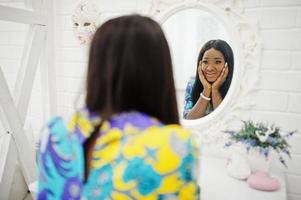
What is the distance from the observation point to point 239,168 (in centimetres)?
120

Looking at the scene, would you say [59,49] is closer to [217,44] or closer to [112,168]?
[217,44]

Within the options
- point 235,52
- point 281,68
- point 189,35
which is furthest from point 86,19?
point 281,68

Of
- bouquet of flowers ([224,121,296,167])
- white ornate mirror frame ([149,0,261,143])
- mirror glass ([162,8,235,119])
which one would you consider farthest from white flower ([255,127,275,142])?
mirror glass ([162,8,235,119])

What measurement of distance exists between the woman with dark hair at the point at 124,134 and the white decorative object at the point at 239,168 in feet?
2.07

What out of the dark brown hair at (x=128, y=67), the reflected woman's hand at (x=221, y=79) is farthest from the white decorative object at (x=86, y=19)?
the dark brown hair at (x=128, y=67)

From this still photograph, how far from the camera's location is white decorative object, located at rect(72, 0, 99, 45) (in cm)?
159

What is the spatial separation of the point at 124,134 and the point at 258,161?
92 centimetres

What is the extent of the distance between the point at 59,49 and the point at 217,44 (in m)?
1.05

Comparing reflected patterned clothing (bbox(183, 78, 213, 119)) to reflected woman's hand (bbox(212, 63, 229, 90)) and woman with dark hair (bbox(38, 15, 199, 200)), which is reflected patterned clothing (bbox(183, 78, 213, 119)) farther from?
woman with dark hair (bbox(38, 15, 199, 200))

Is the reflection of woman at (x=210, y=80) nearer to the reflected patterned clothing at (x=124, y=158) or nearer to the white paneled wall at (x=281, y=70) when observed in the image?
the white paneled wall at (x=281, y=70)

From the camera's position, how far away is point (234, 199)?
1062 mm

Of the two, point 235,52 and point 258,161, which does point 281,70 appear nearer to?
point 235,52

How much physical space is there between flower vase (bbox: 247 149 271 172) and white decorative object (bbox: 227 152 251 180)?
2.6 inches

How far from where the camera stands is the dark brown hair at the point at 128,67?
59 centimetres
